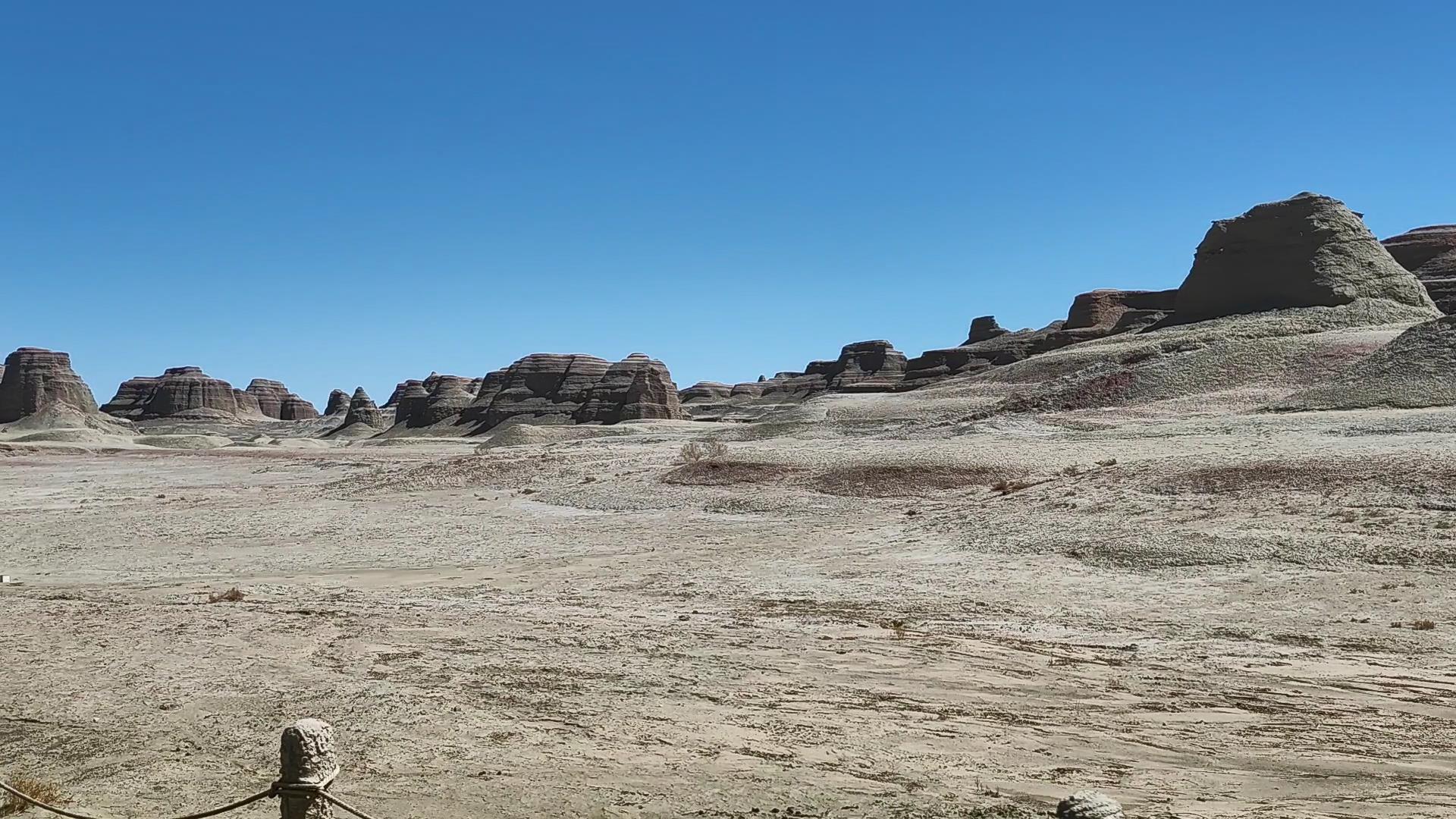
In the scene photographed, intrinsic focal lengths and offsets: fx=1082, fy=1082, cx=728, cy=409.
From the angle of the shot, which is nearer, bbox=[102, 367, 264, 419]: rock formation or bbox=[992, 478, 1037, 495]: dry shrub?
bbox=[992, 478, 1037, 495]: dry shrub

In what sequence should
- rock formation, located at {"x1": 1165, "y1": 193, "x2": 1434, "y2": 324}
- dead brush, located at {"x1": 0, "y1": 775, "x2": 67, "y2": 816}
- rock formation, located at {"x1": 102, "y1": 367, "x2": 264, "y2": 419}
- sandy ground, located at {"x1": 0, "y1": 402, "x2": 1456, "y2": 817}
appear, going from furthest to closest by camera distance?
rock formation, located at {"x1": 102, "y1": 367, "x2": 264, "y2": 419} → rock formation, located at {"x1": 1165, "y1": 193, "x2": 1434, "y2": 324} → sandy ground, located at {"x1": 0, "y1": 402, "x2": 1456, "y2": 817} → dead brush, located at {"x1": 0, "y1": 775, "x2": 67, "y2": 816}

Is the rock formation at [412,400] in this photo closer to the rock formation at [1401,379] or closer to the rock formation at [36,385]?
the rock formation at [36,385]

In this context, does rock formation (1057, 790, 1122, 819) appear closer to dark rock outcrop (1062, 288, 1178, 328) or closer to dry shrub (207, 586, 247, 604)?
dry shrub (207, 586, 247, 604)

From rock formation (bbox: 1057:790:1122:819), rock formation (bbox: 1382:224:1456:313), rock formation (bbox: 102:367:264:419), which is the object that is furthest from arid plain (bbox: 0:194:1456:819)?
rock formation (bbox: 102:367:264:419)

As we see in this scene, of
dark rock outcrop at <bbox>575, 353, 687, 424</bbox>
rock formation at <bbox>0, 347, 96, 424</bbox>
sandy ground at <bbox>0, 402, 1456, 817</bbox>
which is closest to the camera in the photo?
sandy ground at <bbox>0, 402, 1456, 817</bbox>

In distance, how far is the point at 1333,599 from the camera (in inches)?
537

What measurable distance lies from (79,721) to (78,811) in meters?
2.41

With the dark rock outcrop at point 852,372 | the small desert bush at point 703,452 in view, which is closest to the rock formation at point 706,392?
the dark rock outcrop at point 852,372

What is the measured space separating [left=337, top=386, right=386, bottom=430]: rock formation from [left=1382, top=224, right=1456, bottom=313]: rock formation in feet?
412

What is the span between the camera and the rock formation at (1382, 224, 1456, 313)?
76.4m

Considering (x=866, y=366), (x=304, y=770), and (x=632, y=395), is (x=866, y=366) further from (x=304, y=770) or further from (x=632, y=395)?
(x=304, y=770)

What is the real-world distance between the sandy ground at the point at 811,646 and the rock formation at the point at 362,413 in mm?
135212

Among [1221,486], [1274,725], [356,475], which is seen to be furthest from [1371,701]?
[356,475]

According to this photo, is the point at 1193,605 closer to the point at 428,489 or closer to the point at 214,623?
the point at 214,623
